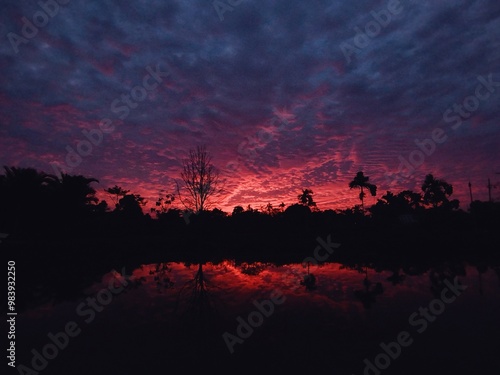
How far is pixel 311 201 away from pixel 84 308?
2012 inches

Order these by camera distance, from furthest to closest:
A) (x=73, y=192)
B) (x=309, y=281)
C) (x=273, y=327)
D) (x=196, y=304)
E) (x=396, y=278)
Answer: (x=73, y=192), (x=396, y=278), (x=309, y=281), (x=196, y=304), (x=273, y=327)

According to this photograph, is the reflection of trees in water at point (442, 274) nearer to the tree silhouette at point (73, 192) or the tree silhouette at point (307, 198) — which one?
the tree silhouette at point (73, 192)

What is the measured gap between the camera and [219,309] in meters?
9.27

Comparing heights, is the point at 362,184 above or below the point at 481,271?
above

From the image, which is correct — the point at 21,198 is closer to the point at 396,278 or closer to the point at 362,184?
the point at 396,278

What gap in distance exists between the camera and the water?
5.67 metres

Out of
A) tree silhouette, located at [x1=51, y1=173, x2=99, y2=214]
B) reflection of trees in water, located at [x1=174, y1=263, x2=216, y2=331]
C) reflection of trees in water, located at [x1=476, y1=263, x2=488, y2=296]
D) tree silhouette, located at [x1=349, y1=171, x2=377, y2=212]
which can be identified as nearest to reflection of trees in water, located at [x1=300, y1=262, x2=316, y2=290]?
reflection of trees in water, located at [x1=174, y1=263, x2=216, y2=331]

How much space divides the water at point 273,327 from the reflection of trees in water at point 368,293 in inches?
1.5

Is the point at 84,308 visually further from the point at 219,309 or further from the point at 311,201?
the point at 311,201

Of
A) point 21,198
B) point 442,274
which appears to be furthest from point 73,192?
point 442,274

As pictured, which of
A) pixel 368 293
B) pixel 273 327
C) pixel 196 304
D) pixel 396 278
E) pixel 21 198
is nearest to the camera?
pixel 273 327

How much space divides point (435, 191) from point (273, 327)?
173ft

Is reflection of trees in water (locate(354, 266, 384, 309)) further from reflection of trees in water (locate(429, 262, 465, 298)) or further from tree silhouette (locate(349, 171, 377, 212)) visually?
tree silhouette (locate(349, 171, 377, 212))

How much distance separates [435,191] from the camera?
165 ft
